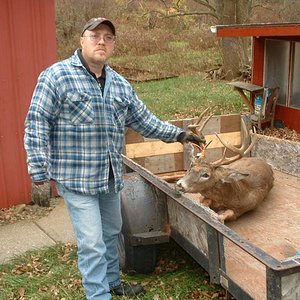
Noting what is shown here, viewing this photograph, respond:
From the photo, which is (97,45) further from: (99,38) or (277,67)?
(277,67)

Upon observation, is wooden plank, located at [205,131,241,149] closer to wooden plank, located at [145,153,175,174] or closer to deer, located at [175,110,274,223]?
wooden plank, located at [145,153,175,174]

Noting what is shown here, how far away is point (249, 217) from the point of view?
210 inches

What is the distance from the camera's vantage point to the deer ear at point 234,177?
4.98 meters

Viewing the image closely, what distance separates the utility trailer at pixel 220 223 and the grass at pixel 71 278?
0.85 ft

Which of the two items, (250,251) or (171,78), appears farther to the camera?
(171,78)

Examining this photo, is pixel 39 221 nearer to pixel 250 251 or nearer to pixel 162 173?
pixel 162 173

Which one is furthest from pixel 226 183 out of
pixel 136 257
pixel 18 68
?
pixel 18 68

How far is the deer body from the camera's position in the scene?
4.90m

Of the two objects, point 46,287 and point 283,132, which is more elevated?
point 283,132

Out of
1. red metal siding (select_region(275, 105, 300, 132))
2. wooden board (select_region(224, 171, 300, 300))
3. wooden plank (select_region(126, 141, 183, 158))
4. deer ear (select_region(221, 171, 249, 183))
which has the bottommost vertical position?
wooden board (select_region(224, 171, 300, 300))

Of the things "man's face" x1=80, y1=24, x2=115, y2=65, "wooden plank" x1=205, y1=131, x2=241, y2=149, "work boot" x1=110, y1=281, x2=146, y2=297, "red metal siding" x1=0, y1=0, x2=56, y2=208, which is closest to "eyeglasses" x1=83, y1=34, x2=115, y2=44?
"man's face" x1=80, y1=24, x2=115, y2=65

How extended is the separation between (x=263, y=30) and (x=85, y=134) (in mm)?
4443

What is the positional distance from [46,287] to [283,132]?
14.4 feet

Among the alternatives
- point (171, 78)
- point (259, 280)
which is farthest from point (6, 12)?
point (171, 78)
